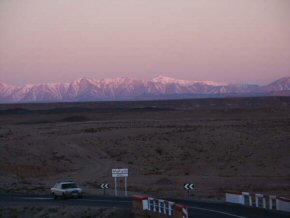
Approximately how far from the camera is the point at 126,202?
3653 cm

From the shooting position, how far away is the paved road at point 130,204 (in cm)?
2825

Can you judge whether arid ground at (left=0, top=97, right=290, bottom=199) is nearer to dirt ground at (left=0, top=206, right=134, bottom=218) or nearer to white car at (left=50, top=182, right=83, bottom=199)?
white car at (left=50, top=182, right=83, bottom=199)

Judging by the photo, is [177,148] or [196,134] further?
[196,134]

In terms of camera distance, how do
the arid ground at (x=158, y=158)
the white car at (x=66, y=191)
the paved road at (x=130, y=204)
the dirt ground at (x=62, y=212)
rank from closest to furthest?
the paved road at (x=130, y=204) → the dirt ground at (x=62, y=212) → the white car at (x=66, y=191) → the arid ground at (x=158, y=158)

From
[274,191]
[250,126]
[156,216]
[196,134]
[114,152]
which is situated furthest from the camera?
[250,126]

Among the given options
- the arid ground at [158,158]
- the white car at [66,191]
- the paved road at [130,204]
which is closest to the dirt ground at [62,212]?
the paved road at [130,204]

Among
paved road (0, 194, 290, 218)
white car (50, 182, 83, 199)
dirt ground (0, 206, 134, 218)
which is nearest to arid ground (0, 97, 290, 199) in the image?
white car (50, 182, 83, 199)

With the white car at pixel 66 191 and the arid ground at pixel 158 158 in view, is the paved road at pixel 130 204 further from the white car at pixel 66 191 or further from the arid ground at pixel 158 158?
the arid ground at pixel 158 158

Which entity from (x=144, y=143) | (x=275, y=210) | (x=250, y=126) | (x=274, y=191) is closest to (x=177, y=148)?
(x=144, y=143)

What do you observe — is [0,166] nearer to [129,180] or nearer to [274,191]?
[129,180]

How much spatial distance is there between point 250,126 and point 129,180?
39586mm

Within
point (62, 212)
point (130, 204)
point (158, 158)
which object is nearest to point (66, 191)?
point (62, 212)

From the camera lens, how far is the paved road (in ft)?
92.7

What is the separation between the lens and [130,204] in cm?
3491
